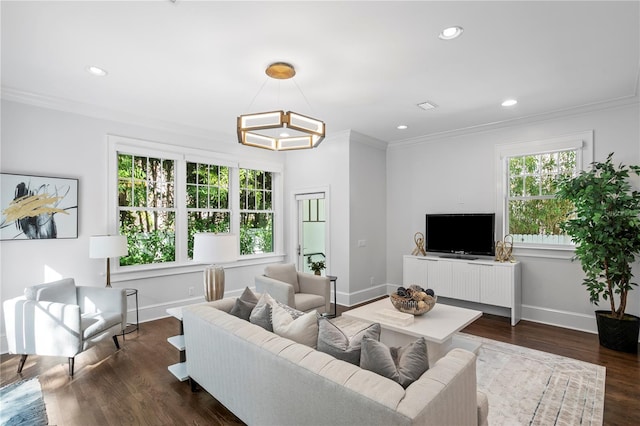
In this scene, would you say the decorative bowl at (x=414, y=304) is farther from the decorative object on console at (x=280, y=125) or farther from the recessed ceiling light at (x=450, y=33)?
the recessed ceiling light at (x=450, y=33)

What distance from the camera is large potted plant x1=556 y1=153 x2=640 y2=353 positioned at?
3.51m

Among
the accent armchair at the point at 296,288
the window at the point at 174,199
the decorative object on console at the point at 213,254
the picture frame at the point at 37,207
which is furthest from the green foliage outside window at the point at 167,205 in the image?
the decorative object on console at the point at 213,254

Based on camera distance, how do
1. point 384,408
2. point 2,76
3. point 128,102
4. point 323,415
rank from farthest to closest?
1. point 128,102
2. point 2,76
3. point 323,415
4. point 384,408

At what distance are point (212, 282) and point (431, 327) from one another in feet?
→ 6.69

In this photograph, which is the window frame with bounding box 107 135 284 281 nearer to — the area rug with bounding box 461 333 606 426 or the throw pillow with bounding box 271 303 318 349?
the throw pillow with bounding box 271 303 318 349

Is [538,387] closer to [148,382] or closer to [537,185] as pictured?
[537,185]

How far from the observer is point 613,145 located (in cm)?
405

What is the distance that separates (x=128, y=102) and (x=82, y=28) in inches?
64.8

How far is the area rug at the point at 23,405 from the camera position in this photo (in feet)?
7.59

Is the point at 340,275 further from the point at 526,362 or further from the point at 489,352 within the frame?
the point at 526,362

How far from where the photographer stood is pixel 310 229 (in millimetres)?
6070

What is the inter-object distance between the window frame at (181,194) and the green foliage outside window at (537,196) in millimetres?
3802

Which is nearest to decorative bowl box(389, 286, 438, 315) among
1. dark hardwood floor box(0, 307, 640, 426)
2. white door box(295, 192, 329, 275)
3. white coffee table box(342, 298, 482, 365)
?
white coffee table box(342, 298, 482, 365)

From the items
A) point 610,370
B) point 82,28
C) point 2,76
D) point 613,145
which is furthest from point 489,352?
point 2,76
